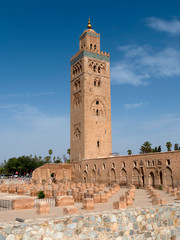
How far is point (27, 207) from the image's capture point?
10055mm

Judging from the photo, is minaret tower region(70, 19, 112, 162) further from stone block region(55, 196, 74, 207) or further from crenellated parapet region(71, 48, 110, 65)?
stone block region(55, 196, 74, 207)

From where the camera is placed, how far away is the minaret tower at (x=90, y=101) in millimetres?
35781

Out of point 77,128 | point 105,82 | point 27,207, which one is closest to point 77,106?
point 77,128

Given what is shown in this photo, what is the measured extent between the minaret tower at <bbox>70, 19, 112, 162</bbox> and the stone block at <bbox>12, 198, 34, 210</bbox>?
24.6 meters

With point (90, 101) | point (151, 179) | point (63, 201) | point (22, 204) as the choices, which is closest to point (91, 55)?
point (90, 101)

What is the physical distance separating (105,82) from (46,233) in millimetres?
34970

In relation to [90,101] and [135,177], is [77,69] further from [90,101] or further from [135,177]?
[135,177]

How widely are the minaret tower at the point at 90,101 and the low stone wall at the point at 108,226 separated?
27328 millimetres

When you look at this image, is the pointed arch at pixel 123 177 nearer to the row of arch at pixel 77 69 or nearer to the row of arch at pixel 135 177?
the row of arch at pixel 135 177

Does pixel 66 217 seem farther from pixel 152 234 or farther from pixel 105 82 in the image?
pixel 105 82

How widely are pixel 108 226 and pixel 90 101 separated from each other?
30888 millimetres

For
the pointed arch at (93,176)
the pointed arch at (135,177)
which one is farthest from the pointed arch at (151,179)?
the pointed arch at (93,176)

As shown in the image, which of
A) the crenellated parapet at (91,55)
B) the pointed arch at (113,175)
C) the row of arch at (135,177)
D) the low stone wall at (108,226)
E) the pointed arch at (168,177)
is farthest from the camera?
the crenellated parapet at (91,55)

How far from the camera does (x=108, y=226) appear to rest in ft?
20.8
